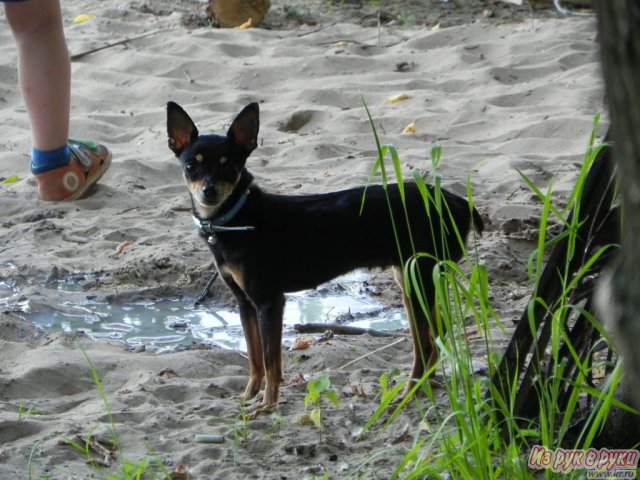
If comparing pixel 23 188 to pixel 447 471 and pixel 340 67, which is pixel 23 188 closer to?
pixel 340 67

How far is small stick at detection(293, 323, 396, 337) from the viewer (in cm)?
484

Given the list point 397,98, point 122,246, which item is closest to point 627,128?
point 122,246

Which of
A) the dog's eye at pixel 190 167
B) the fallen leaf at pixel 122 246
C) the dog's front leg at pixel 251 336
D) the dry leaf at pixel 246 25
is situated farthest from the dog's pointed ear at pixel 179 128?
the dry leaf at pixel 246 25

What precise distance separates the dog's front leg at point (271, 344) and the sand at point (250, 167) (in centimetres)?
9

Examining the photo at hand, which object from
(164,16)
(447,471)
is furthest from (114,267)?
(164,16)

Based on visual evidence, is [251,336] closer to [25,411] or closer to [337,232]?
[337,232]

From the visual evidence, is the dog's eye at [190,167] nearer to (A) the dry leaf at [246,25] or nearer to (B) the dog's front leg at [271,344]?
(B) the dog's front leg at [271,344]

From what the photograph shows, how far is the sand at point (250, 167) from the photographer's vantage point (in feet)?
11.9

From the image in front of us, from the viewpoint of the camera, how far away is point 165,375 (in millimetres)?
4273

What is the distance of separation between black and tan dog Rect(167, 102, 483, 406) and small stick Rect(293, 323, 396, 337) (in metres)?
0.62

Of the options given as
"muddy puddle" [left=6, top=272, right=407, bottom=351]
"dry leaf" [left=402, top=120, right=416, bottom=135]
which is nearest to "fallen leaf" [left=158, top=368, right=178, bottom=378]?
"muddy puddle" [left=6, top=272, right=407, bottom=351]

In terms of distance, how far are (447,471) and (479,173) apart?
3.90 metres

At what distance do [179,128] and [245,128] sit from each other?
28cm

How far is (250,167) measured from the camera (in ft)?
22.6
